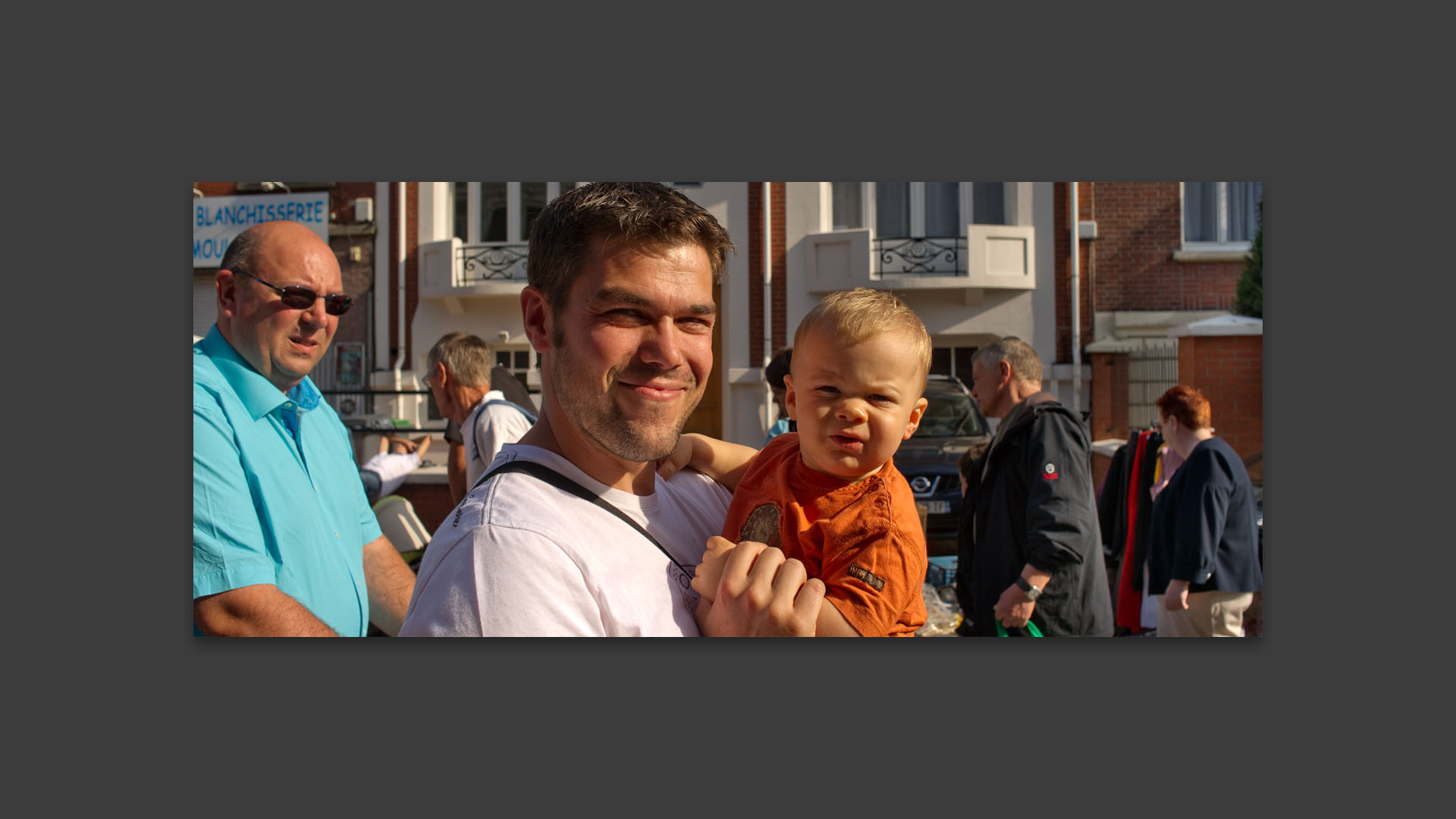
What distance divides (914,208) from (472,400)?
5.80ft

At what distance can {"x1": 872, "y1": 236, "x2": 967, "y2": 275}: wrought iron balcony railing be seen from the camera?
3.16m

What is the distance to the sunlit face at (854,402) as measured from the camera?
1666 mm

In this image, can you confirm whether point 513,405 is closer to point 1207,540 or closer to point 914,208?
point 914,208

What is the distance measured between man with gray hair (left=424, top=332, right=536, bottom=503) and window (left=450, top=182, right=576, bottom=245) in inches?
14.9

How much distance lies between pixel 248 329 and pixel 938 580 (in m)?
2.37

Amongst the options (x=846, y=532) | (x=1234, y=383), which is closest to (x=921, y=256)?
Answer: (x=1234, y=383)

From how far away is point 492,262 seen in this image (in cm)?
333

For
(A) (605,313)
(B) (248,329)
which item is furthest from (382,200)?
(A) (605,313)

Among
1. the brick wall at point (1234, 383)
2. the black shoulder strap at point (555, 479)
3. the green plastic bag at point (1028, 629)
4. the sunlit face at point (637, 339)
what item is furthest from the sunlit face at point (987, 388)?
the black shoulder strap at point (555, 479)

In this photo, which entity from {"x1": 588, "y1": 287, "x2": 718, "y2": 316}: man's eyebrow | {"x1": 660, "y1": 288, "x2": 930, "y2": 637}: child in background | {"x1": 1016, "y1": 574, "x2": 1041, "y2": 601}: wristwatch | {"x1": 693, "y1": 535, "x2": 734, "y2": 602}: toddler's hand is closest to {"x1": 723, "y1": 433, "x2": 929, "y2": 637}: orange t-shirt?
{"x1": 660, "y1": 288, "x2": 930, "y2": 637}: child in background

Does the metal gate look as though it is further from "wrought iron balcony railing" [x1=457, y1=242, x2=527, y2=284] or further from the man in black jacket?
"wrought iron balcony railing" [x1=457, y1=242, x2=527, y2=284]

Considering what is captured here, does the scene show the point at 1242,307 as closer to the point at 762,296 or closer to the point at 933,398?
the point at 933,398

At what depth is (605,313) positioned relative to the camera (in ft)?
5.64

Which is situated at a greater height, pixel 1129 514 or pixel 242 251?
pixel 242 251
